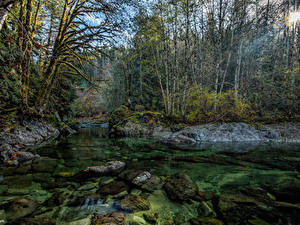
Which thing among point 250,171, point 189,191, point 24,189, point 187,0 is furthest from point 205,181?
point 187,0

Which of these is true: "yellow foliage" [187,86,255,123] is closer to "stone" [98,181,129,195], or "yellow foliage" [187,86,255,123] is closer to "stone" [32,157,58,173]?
"stone" [98,181,129,195]

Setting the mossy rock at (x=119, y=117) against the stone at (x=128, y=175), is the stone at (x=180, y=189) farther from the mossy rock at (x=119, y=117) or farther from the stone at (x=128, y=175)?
the mossy rock at (x=119, y=117)

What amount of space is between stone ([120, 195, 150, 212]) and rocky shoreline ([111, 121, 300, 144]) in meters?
4.65

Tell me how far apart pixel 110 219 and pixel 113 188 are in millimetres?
829

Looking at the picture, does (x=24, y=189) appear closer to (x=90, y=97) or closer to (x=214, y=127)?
(x=214, y=127)

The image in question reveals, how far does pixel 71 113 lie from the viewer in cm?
1183

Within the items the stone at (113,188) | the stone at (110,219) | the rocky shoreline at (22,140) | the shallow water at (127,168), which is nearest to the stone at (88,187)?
the shallow water at (127,168)

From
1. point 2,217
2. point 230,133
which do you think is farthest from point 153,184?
point 230,133

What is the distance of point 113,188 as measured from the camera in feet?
7.99

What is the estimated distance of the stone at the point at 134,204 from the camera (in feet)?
6.23

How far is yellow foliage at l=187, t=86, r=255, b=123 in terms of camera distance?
7.82 m

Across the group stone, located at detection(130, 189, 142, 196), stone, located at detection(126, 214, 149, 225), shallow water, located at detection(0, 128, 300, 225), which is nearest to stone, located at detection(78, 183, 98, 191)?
shallow water, located at detection(0, 128, 300, 225)

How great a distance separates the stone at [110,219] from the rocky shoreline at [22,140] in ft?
9.52

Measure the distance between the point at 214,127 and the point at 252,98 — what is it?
4.86m
